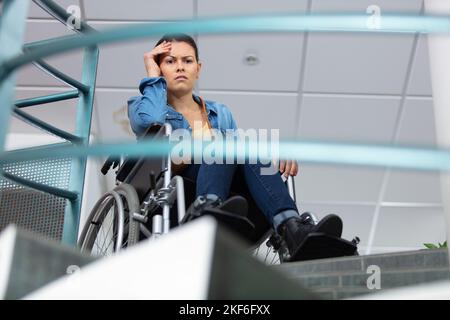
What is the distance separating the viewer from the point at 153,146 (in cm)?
71

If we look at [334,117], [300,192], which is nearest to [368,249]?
[300,192]

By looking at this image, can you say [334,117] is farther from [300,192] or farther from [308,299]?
[308,299]

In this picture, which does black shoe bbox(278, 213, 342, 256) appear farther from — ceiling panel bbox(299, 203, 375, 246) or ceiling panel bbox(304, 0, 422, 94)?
ceiling panel bbox(299, 203, 375, 246)

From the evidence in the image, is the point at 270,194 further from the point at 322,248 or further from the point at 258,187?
the point at 322,248

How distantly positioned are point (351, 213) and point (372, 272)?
374cm

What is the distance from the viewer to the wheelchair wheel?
1605mm

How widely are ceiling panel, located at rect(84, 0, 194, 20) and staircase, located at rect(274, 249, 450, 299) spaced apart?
2271 mm

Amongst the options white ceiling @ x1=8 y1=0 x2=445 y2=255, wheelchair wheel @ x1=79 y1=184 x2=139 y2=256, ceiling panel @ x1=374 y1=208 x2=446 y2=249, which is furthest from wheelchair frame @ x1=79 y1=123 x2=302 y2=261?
ceiling panel @ x1=374 y1=208 x2=446 y2=249

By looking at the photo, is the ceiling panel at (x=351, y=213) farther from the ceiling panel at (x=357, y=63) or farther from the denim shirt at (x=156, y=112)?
the denim shirt at (x=156, y=112)

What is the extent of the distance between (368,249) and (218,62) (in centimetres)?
242

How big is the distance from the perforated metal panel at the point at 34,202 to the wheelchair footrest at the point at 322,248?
Answer: 51cm

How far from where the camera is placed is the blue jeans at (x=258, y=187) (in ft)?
5.20

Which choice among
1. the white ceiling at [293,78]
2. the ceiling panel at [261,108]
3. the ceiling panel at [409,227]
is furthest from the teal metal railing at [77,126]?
the ceiling panel at [409,227]

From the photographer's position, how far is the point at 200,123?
6.11 feet
